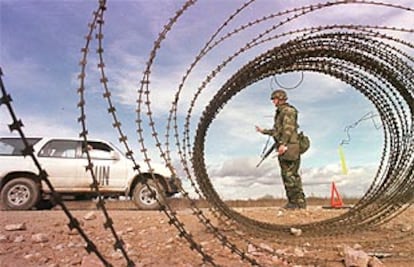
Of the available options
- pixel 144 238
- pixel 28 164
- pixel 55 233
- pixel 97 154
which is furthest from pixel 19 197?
pixel 144 238

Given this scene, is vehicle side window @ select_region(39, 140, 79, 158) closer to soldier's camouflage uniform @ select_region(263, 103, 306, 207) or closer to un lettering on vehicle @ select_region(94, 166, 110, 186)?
un lettering on vehicle @ select_region(94, 166, 110, 186)

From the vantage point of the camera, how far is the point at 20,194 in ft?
37.9

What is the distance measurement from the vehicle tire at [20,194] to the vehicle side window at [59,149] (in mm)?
907

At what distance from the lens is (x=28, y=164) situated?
11703 millimetres

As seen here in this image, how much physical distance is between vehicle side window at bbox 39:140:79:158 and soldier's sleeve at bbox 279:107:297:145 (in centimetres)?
559

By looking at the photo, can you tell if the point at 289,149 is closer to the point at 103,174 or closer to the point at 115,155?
the point at 115,155

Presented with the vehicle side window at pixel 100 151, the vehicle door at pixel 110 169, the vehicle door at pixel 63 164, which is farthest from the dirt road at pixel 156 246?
the vehicle side window at pixel 100 151

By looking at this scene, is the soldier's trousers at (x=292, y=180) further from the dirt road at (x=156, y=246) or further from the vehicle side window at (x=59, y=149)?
the vehicle side window at (x=59, y=149)

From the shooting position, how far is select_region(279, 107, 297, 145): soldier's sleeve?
30.5 ft

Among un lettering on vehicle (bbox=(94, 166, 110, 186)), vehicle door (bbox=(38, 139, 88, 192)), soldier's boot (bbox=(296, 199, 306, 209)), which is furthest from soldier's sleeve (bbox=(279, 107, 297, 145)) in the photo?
vehicle door (bbox=(38, 139, 88, 192))

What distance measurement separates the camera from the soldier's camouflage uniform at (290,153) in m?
9.31

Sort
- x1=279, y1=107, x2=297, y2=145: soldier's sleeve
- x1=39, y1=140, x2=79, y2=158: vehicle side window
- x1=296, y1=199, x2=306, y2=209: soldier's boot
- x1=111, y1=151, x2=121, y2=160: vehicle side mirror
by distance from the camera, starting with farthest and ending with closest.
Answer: x1=111, y1=151, x2=121, y2=160: vehicle side mirror
x1=39, y1=140, x2=79, y2=158: vehicle side window
x1=296, y1=199, x2=306, y2=209: soldier's boot
x1=279, y1=107, x2=297, y2=145: soldier's sleeve

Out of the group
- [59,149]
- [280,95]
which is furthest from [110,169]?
[280,95]

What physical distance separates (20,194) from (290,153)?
252 inches
